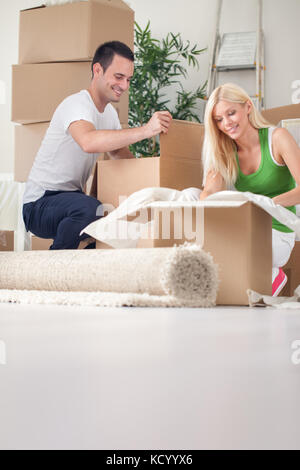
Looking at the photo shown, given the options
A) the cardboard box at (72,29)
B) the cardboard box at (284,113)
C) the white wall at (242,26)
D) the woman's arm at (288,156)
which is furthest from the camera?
the white wall at (242,26)

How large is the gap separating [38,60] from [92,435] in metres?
2.28

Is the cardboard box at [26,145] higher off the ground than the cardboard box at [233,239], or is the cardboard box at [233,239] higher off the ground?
the cardboard box at [26,145]

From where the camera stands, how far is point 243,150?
1.70 m

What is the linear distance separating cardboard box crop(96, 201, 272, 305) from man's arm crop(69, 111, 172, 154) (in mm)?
322

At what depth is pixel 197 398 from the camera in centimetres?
36

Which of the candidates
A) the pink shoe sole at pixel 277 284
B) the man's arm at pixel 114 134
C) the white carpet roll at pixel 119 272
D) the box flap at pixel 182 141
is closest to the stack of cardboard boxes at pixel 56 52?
the man's arm at pixel 114 134

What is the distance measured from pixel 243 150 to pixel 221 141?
7 cm

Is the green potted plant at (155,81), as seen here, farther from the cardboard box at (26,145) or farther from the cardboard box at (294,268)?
the cardboard box at (294,268)

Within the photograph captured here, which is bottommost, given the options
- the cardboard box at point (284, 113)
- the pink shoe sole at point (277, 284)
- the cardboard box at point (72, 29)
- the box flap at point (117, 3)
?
the pink shoe sole at point (277, 284)

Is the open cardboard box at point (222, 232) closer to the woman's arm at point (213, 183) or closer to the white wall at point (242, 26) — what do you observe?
the woman's arm at point (213, 183)

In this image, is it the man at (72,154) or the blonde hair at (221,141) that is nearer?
the blonde hair at (221,141)

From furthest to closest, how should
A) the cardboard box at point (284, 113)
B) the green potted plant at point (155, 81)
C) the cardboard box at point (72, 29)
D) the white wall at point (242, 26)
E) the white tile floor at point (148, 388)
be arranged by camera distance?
the white wall at point (242, 26)
the green potted plant at point (155, 81)
the cardboard box at point (284, 113)
the cardboard box at point (72, 29)
the white tile floor at point (148, 388)

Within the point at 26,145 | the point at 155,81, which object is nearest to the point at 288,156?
the point at 26,145

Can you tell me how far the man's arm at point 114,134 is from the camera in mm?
1597
